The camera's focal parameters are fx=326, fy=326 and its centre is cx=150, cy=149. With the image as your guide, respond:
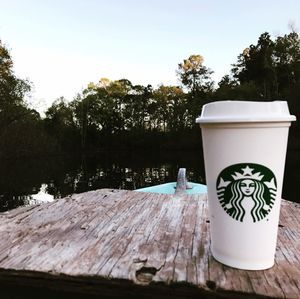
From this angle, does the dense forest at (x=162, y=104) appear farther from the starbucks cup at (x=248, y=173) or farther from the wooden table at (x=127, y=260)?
the starbucks cup at (x=248, y=173)

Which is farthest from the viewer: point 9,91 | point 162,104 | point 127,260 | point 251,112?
point 162,104

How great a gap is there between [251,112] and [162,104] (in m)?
34.0

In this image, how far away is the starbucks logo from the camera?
3.82 feet

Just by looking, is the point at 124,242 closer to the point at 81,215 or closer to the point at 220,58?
the point at 81,215

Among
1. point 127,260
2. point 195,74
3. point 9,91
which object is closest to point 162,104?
point 195,74

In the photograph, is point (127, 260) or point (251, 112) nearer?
point (251, 112)

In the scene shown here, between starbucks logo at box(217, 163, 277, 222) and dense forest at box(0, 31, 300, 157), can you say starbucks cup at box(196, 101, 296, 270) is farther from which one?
dense forest at box(0, 31, 300, 157)

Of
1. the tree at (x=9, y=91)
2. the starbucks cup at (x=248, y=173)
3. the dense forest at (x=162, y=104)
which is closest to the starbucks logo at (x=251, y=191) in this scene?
the starbucks cup at (x=248, y=173)

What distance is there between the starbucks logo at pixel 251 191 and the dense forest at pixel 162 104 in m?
24.9

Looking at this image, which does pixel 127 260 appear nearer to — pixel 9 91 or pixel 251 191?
pixel 251 191

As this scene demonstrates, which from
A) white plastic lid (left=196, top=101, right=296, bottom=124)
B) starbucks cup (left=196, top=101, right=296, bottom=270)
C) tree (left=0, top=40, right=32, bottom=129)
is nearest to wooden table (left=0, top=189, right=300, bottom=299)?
starbucks cup (left=196, top=101, right=296, bottom=270)

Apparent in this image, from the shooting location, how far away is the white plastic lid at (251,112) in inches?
44.6

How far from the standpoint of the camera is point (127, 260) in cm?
128

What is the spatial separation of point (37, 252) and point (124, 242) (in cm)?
38
